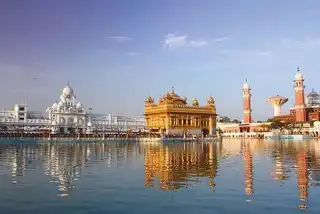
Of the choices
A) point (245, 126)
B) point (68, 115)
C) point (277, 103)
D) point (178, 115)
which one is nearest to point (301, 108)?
point (245, 126)

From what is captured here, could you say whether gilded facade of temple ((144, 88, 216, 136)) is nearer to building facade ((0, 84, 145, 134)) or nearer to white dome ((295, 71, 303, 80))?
building facade ((0, 84, 145, 134))

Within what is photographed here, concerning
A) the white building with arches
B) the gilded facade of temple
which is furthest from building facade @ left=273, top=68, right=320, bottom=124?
the white building with arches

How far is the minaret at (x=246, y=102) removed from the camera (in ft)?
424

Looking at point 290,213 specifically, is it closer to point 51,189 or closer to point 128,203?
point 128,203

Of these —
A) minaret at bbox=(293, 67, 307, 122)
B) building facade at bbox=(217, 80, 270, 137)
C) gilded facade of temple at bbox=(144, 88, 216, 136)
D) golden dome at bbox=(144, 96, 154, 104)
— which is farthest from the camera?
building facade at bbox=(217, 80, 270, 137)

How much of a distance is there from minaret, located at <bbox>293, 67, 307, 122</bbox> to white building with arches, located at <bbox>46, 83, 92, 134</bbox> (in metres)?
61.6

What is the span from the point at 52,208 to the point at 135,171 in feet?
24.5

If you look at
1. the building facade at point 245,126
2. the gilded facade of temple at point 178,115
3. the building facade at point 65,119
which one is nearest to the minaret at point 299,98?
the building facade at point 245,126

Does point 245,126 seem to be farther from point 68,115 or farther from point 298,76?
point 68,115

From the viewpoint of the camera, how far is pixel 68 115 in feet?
296

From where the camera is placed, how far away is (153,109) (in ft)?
266

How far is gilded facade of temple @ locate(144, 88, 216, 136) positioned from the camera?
249ft

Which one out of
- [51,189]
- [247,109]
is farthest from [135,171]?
[247,109]

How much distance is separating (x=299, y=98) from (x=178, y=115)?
49.4 metres
